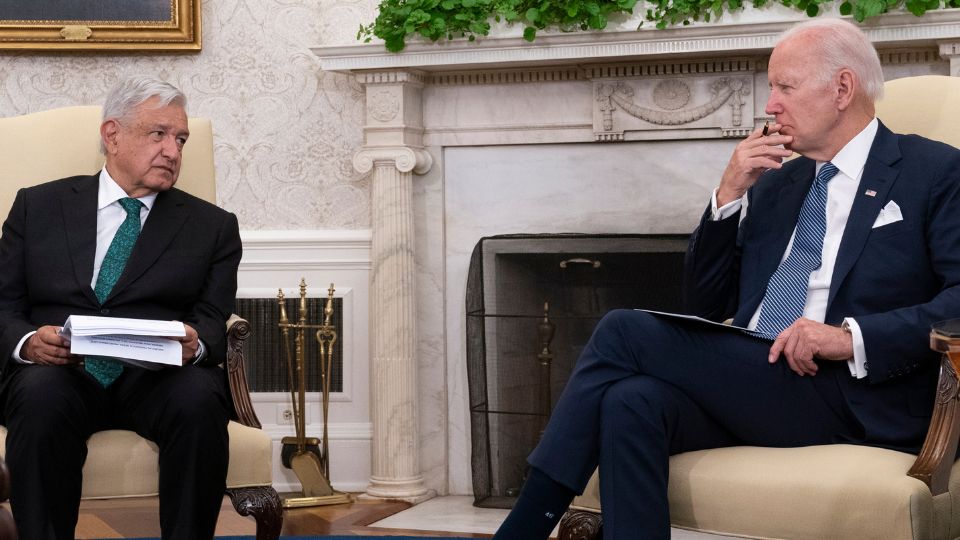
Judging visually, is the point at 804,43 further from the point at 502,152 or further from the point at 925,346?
the point at 502,152

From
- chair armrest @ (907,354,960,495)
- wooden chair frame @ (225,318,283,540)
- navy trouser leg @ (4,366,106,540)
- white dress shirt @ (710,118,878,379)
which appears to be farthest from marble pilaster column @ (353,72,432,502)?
chair armrest @ (907,354,960,495)

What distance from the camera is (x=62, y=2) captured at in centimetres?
438

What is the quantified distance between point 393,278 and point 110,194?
1.35m

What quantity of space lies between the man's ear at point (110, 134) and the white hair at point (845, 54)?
1.61m

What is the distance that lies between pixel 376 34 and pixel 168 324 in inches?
65.3

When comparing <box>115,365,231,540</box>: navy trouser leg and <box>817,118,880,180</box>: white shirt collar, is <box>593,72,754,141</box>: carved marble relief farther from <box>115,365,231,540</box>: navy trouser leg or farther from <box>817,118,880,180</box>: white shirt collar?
<box>115,365,231,540</box>: navy trouser leg

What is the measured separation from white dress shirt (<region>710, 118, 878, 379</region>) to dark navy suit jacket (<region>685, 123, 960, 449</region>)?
3 centimetres

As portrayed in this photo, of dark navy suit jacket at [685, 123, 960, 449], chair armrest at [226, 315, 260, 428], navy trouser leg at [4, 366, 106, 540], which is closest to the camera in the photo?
dark navy suit jacket at [685, 123, 960, 449]

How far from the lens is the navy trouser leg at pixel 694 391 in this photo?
222 centimetres

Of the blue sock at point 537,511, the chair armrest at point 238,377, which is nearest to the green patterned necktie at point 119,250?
the chair armrest at point 238,377

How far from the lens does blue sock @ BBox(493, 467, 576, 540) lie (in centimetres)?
221

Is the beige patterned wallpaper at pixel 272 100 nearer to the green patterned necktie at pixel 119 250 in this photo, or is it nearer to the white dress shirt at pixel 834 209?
the green patterned necktie at pixel 119 250

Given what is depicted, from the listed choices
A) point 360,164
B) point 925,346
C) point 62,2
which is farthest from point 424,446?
point 925,346

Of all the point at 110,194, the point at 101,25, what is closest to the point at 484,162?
the point at 101,25
